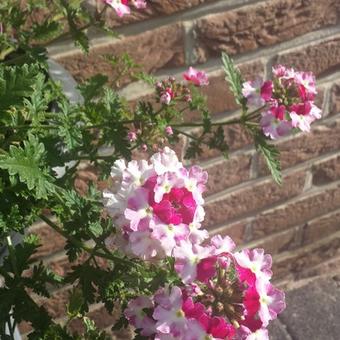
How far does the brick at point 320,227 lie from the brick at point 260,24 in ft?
1.79

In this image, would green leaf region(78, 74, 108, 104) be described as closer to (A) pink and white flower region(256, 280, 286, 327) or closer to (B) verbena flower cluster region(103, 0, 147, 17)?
(B) verbena flower cluster region(103, 0, 147, 17)

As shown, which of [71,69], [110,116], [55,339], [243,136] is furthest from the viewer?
[243,136]

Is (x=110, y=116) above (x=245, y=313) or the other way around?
above

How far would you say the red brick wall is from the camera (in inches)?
46.6

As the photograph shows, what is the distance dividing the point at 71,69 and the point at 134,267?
483 mm

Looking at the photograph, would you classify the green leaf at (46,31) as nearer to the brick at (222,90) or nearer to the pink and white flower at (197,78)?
the pink and white flower at (197,78)

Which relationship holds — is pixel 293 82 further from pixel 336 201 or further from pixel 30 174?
pixel 336 201

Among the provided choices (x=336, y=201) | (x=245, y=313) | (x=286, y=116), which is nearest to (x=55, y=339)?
(x=245, y=313)

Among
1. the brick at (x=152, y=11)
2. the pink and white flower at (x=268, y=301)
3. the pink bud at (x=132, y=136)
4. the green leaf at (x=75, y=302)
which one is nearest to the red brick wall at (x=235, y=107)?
the brick at (x=152, y=11)

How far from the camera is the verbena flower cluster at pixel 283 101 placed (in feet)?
2.98

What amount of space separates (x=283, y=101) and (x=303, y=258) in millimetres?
874

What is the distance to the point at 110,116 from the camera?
89 cm

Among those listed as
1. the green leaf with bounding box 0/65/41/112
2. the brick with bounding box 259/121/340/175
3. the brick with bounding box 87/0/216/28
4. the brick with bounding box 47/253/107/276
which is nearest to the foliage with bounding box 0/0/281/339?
the green leaf with bounding box 0/65/41/112

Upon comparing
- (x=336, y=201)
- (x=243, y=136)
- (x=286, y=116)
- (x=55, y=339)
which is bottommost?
(x=336, y=201)
